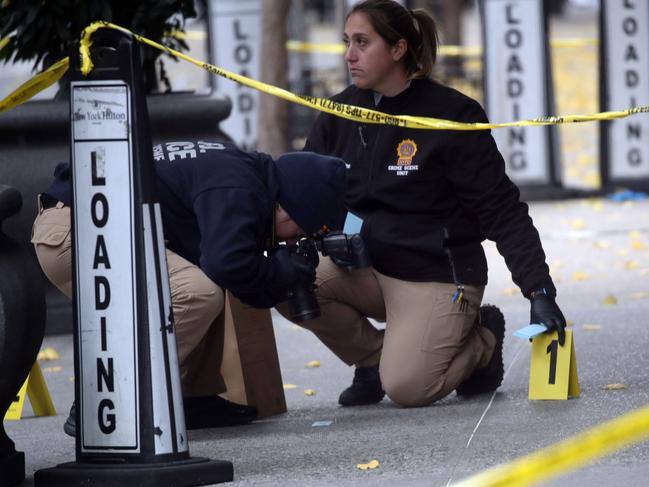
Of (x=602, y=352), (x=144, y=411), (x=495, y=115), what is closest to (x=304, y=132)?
(x=495, y=115)

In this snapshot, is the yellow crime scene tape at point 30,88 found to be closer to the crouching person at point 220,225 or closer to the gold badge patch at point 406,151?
the crouching person at point 220,225

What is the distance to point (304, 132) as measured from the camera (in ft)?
53.3

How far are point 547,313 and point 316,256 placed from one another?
81 centimetres

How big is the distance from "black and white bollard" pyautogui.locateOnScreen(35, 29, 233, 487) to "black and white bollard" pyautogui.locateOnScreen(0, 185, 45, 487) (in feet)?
0.73

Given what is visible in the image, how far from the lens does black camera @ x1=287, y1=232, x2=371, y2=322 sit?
187 inches

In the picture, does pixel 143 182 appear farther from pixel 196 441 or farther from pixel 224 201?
pixel 196 441

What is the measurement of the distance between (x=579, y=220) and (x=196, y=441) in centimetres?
695

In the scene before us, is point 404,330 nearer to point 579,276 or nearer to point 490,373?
point 490,373

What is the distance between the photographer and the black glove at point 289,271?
4.49 meters

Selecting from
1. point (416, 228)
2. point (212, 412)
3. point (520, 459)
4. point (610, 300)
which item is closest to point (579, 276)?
point (610, 300)

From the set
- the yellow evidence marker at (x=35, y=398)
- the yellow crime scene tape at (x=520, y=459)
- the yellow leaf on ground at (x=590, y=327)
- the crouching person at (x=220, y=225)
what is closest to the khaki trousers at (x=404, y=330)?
the crouching person at (x=220, y=225)

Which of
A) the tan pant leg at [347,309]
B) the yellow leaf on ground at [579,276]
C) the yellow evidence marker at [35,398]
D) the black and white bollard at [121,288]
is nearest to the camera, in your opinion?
the black and white bollard at [121,288]

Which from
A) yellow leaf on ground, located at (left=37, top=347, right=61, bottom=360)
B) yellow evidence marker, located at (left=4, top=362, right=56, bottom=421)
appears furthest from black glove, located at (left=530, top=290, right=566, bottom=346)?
yellow leaf on ground, located at (left=37, top=347, right=61, bottom=360)

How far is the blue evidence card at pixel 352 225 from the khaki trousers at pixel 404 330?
18 cm
